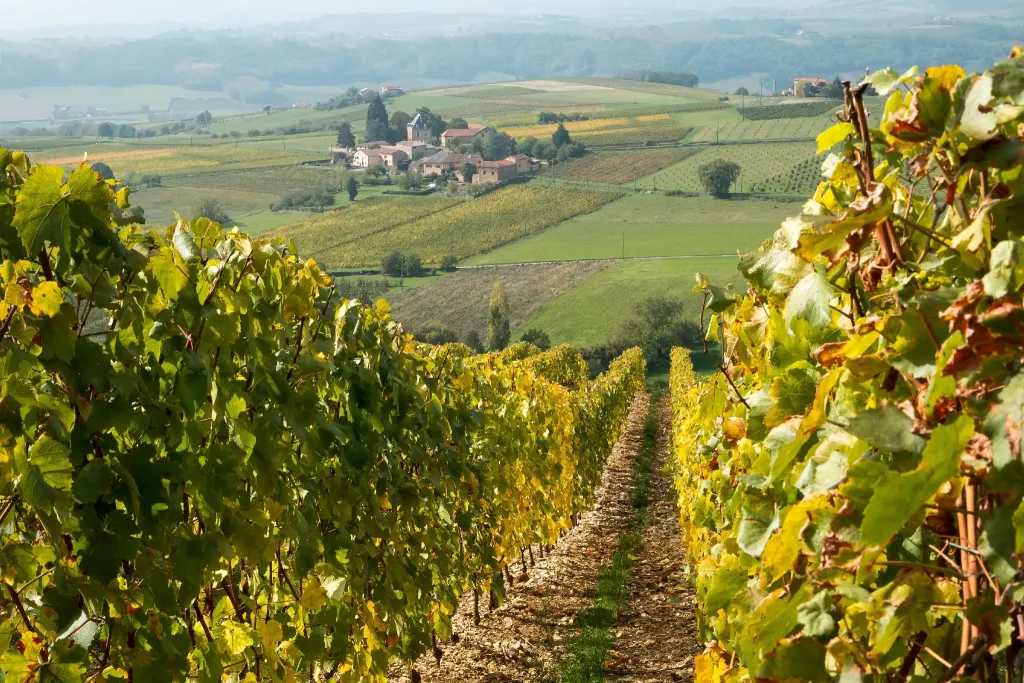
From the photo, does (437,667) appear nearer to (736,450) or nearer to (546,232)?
(736,450)

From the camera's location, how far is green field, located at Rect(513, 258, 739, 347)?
56.3 metres

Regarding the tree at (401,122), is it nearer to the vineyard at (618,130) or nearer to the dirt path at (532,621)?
the vineyard at (618,130)

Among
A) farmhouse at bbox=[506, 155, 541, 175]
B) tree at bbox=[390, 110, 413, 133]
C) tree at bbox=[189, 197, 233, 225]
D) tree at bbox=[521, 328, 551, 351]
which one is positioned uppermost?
tree at bbox=[390, 110, 413, 133]

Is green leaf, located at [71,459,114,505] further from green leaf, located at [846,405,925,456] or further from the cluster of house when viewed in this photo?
the cluster of house

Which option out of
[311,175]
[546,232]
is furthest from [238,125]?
[546,232]

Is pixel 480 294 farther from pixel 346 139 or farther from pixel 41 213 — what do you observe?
pixel 41 213

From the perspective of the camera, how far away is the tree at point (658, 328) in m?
50.8

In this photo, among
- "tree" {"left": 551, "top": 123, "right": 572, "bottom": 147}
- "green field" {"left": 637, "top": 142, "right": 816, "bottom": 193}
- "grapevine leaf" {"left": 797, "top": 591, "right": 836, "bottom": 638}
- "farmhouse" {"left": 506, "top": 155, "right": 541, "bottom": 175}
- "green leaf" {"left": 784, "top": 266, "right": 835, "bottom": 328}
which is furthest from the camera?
"tree" {"left": 551, "top": 123, "right": 572, "bottom": 147}

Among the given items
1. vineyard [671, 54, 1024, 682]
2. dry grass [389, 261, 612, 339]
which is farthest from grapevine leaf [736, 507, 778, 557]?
dry grass [389, 261, 612, 339]

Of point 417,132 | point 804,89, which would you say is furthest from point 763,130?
point 417,132

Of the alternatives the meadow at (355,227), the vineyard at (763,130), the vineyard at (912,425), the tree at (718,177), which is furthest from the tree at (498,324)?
the vineyard at (912,425)

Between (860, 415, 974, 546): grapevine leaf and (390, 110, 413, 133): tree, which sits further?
(390, 110, 413, 133): tree

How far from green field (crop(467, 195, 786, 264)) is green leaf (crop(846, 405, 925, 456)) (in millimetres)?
63030

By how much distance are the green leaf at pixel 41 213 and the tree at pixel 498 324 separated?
53516mm
